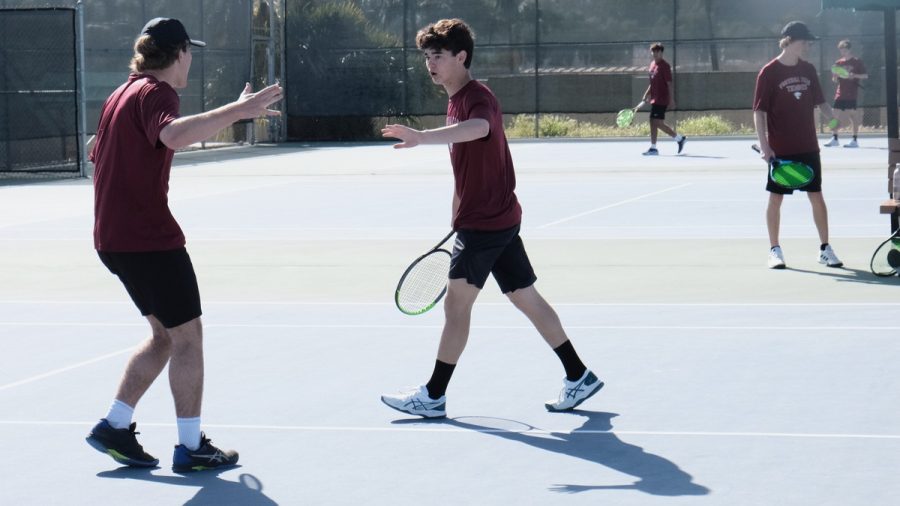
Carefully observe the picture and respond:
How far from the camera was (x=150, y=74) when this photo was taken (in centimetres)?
582

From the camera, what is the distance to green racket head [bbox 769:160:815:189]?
11.5 m

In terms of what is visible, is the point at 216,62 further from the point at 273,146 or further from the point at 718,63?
the point at 718,63

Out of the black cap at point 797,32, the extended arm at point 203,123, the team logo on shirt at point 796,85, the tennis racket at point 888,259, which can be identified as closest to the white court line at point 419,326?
the tennis racket at point 888,259

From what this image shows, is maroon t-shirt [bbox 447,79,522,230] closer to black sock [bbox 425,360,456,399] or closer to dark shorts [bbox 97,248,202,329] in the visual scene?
black sock [bbox 425,360,456,399]

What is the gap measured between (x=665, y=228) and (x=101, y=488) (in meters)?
9.84

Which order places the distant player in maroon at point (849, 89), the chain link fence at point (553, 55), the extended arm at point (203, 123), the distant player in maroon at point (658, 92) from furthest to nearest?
the chain link fence at point (553, 55)
the distant player in maroon at point (849, 89)
the distant player in maroon at point (658, 92)
the extended arm at point (203, 123)

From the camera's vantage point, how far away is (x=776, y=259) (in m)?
11.7

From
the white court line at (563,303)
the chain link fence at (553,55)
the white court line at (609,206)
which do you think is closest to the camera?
the white court line at (563,303)

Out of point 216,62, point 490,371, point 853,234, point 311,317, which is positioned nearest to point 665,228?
point 853,234

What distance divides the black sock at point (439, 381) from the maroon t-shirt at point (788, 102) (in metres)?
5.65

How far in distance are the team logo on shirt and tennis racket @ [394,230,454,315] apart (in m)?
5.25

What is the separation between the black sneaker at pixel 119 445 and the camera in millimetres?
5906

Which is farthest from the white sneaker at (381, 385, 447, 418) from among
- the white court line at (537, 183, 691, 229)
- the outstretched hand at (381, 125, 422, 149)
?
the white court line at (537, 183, 691, 229)

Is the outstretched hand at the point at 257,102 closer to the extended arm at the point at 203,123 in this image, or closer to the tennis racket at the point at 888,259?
the extended arm at the point at 203,123
